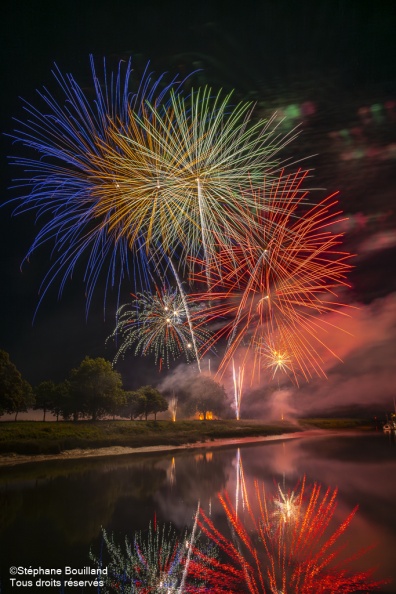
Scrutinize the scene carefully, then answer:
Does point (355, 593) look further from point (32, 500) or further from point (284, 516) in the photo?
point (32, 500)

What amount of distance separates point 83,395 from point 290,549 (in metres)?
42.0

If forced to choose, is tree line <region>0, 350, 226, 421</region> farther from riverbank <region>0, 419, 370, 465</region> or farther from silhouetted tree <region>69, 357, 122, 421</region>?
riverbank <region>0, 419, 370, 465</region>

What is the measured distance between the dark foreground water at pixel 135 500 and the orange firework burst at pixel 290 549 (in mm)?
353

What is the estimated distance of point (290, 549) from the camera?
7.74m

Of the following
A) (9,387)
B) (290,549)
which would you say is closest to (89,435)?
(9,387)

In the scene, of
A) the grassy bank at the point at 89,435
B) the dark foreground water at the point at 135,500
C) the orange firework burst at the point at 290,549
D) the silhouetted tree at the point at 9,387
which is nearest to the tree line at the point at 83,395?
the silhouetted tree at the point at 9,387

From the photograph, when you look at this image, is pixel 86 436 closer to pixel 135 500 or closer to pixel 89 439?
pixel 89 439

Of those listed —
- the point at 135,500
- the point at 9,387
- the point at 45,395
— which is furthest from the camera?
the point at 45,395

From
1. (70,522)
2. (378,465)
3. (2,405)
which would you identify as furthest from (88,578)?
(2,405)

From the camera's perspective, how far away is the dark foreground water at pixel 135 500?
26.4 feet

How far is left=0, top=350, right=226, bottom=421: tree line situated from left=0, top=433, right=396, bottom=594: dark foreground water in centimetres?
1436

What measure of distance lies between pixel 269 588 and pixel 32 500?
928cm

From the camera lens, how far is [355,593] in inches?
232

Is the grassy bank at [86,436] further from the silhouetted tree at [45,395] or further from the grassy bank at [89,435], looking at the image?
the silhouetted tree at [45,395]
